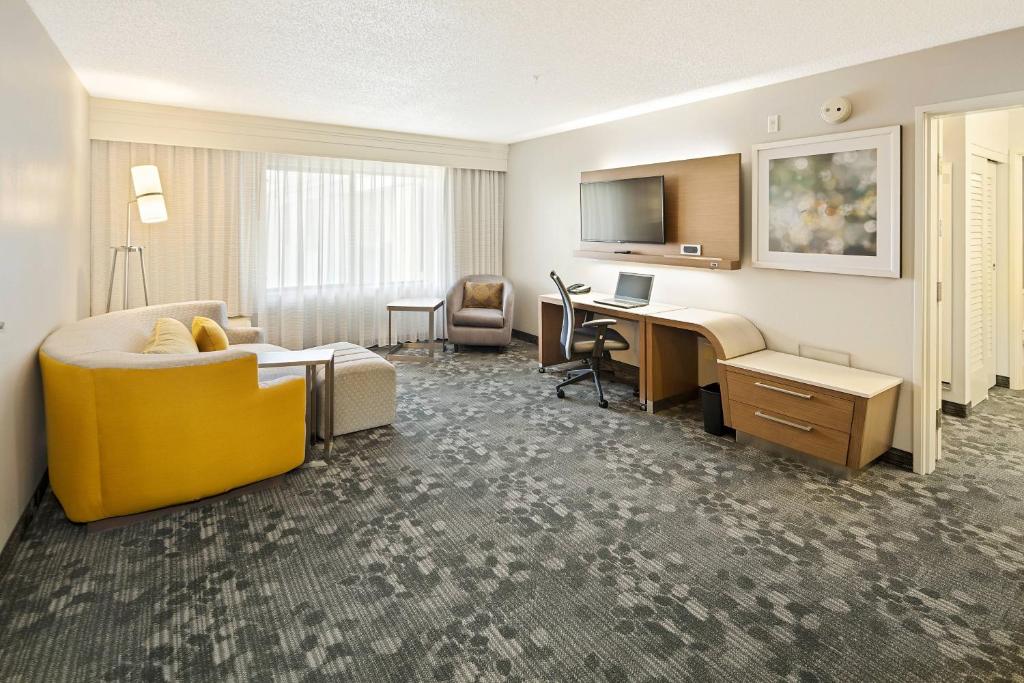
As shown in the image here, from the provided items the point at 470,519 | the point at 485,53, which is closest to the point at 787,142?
the point at 485,53

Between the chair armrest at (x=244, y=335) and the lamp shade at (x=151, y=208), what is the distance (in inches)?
44.8

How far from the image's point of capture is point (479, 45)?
133 inches

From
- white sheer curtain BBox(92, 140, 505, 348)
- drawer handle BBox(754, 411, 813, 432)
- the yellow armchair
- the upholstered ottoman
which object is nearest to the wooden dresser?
drawer handle BBox(754, 411, 813, 432)

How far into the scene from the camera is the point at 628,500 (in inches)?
118

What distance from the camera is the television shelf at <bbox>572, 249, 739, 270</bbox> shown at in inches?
173

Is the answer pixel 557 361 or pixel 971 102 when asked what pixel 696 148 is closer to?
pixel 971 102

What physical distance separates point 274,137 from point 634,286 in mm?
3855

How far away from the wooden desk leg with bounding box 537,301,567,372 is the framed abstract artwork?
2.07 m

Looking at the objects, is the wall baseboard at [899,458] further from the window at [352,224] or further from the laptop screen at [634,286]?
the window at [352,224]

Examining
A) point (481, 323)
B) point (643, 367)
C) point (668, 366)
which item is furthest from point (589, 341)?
point (481, 323)

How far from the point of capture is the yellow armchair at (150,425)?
2.55m

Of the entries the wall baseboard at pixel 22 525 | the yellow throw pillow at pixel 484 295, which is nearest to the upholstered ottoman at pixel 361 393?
the wall baseboard at pixel 22 525

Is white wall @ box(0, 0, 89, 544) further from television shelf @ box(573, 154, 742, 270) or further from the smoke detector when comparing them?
the smoke detector

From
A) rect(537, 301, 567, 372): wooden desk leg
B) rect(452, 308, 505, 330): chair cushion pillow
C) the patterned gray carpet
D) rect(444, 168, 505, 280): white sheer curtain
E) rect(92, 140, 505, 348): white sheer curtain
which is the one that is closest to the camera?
the patterned gray carpet
